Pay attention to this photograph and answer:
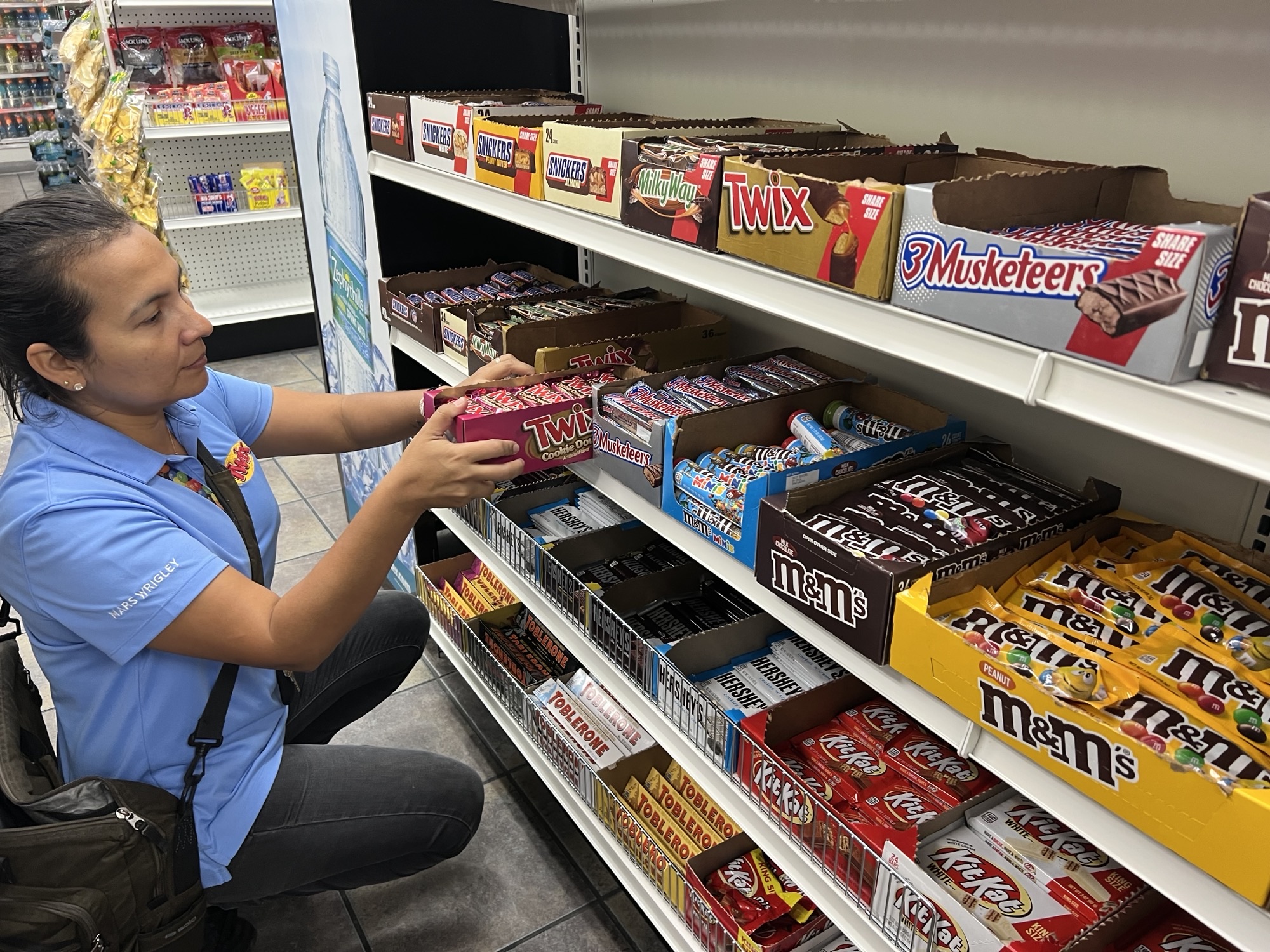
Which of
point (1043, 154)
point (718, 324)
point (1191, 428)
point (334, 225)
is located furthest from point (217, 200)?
point (1191, 428)

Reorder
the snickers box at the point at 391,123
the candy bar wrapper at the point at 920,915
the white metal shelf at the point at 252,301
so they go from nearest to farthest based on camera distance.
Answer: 1. the candy bar wrapper at the point at 920,915
2. the snickers box at the point at 391,123
3. the white metal shelf at the point at 252,301

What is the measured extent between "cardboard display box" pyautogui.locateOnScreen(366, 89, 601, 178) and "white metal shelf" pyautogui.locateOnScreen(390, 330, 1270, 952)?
953 mm

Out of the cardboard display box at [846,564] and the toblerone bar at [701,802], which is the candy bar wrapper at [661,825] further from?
the cardboard display box at [846,564]

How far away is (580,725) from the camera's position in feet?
6.48

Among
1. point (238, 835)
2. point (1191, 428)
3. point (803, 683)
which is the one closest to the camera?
point (1191, 428)

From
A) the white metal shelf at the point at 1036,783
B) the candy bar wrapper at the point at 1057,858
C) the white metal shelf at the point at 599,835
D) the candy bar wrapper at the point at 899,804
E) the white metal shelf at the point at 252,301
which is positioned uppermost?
the white metal shelf at the point at 1036,783

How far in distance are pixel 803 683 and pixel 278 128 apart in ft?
15.6

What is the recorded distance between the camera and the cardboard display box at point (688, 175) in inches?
49.2

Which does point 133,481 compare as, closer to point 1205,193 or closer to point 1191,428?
point 1191,428

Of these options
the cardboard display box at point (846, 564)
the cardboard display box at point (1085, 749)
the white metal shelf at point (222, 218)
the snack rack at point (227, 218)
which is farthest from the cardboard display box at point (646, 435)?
the white metal shelf at point (222, 218)

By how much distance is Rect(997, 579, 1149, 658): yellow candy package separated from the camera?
1.03 meters

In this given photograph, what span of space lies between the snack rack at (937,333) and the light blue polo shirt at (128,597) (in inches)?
24.6

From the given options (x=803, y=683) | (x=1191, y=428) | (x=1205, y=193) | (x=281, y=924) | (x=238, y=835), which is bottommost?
(x=281, y=924)

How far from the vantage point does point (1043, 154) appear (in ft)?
4.67
